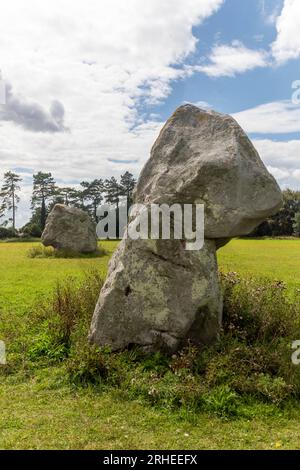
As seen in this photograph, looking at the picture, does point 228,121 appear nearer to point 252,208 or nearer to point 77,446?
point 252,208

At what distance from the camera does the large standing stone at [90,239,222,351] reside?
7.66 meters

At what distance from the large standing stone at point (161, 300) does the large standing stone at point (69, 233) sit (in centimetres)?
2213

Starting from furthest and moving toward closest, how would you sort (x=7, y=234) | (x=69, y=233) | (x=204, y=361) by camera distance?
1. (x=7, y=234)
2. (x=69, y=233)
3. (x=204, y=361)

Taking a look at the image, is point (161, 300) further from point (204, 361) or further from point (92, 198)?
point (92, 198)

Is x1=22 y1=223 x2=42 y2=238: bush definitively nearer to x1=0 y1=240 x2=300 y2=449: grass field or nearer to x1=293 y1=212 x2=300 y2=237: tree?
x1=293 y1=212 x2=300 y2=237: tree

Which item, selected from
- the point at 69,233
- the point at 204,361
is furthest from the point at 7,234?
the point at 204,361

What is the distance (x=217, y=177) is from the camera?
301 inches

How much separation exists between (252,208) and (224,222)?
0.54 metres

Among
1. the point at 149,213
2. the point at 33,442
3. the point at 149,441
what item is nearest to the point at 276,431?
the point at 149,441

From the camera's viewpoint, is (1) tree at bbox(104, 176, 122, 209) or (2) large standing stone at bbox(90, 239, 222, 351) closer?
(2) large standing stone at bbox(90, 239, 222, 351)

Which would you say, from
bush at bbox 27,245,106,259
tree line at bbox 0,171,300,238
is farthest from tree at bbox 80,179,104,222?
bush at bbox 27,245,106,259

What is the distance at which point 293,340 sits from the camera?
8023 millimetres

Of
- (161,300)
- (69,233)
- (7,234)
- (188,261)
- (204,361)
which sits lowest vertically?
(204,361)

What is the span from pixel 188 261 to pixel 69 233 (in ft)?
75.7
